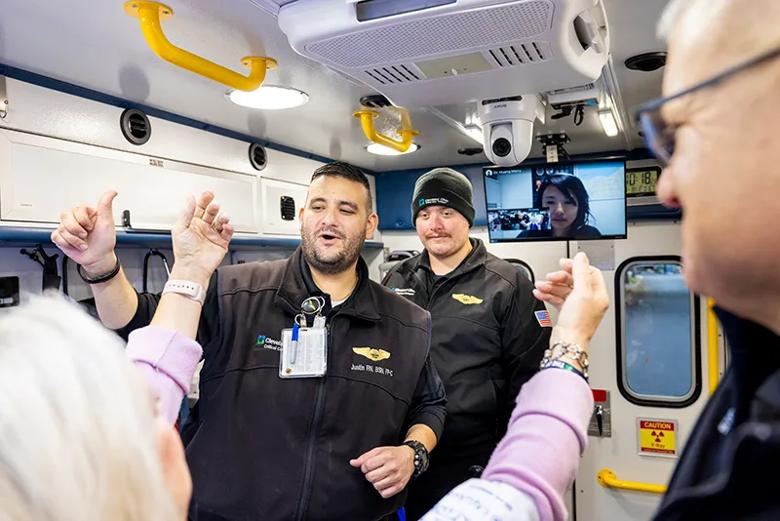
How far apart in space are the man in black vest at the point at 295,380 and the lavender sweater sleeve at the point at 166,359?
0.26 metres

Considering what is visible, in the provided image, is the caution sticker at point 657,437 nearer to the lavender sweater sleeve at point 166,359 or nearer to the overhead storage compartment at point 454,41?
the overhead storage compartment at point 454,41

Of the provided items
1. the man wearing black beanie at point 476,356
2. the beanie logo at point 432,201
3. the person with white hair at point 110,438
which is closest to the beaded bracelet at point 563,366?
the person with white hair at point 110,438

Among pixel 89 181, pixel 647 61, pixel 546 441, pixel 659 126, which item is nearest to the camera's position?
pixel 659 126

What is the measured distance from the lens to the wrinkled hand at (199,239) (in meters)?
1.39

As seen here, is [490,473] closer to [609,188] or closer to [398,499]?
[398,499]

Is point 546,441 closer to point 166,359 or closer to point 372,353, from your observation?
point 166,359

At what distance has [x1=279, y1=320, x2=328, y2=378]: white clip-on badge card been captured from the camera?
174cm

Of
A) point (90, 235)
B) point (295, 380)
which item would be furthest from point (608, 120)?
point (90, 235)

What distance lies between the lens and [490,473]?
853 mm

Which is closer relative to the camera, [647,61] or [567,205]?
[647,61]

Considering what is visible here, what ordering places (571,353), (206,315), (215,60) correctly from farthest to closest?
(215,60) < (206,315) < (571,353)

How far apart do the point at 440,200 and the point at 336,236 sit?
0.94 m

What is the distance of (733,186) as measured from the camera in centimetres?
56

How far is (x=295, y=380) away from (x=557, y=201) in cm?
212
